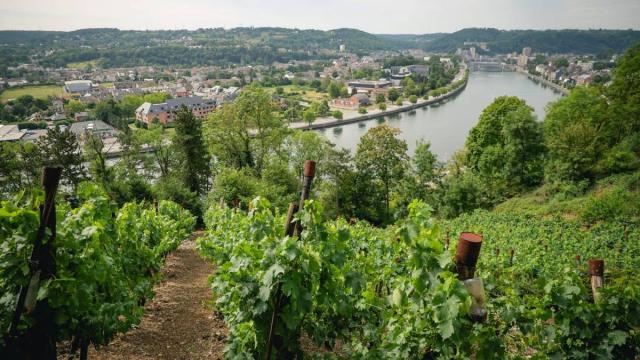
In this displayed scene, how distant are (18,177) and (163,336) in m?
26.5

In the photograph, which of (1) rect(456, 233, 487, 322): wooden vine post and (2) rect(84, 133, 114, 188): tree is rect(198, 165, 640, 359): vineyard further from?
(2) rect(84, 133, 114, 188): tree

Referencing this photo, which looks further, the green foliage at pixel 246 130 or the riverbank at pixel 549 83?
the riverbank at pixel 549 83

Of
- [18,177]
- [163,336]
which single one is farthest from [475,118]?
[163,336]

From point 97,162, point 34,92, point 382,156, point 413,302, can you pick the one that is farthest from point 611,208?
point 34,92

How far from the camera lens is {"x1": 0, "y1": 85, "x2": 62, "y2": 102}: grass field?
83.4 metres

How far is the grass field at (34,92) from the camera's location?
274 feet

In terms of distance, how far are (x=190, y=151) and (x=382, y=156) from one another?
11877 millimetres

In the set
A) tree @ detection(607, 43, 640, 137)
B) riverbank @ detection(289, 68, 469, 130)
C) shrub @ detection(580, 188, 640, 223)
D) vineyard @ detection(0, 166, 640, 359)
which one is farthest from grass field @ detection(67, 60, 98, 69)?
vineyard @ detection(0, 166, 640, 359)

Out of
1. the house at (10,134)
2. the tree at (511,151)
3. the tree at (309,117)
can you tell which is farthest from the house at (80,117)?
the tree at (511,151)

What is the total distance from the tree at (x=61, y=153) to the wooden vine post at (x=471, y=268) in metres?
26.8

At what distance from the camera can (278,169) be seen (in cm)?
2183

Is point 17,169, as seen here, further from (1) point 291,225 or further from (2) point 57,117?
(2) point 57,117

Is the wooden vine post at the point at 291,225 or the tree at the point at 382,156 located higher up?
the wooden vine post at the point at 291,225

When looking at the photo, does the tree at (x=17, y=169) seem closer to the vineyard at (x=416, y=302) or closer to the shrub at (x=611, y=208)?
the vineyard at (x=416, y=302)
